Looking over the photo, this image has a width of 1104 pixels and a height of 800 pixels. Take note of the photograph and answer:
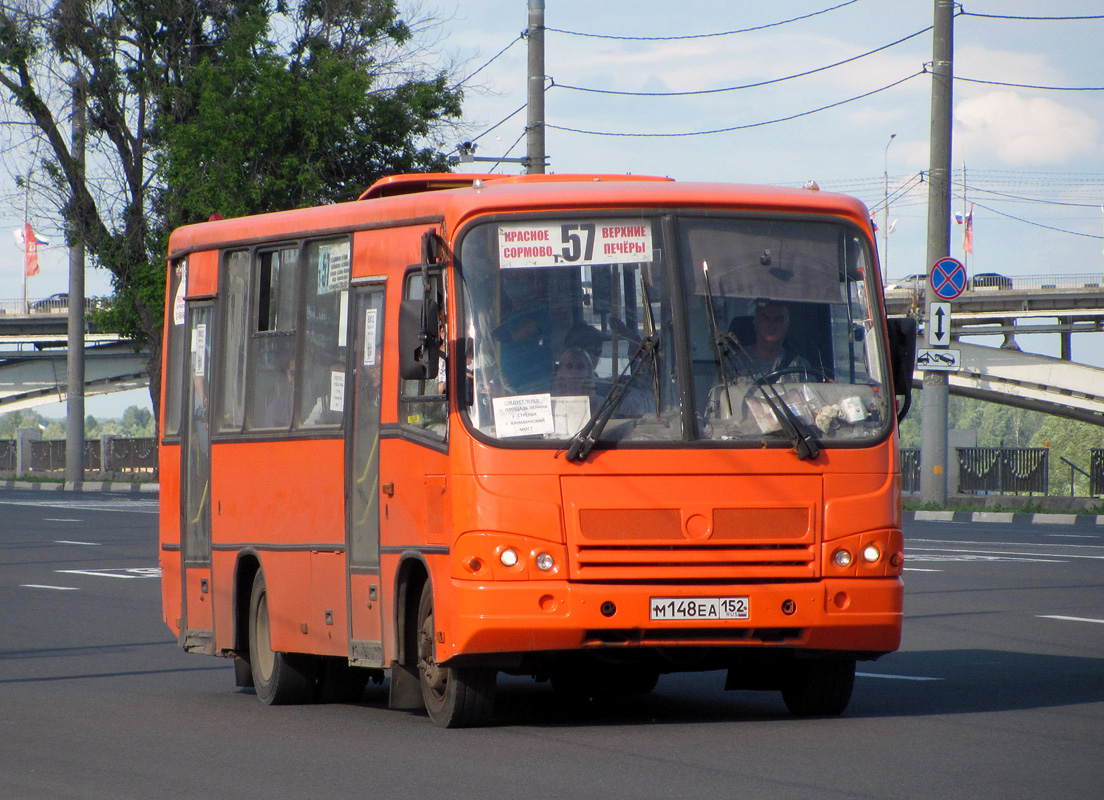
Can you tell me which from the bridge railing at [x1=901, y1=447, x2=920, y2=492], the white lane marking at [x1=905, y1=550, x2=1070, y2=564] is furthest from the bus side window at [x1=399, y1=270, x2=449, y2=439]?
the bridge railing at [x1=901, y1=447, x2=920, y2=492]

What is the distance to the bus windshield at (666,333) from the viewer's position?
7.91 meters

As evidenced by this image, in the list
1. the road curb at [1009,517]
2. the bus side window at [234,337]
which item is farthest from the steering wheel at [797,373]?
the road curb at [1009,517]

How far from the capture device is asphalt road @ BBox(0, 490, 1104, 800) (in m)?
6.57

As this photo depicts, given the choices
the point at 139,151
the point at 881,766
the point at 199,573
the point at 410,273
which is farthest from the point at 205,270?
the point at 139,151

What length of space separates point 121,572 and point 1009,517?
17640mm

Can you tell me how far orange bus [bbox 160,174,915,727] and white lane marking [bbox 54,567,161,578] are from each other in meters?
10.5

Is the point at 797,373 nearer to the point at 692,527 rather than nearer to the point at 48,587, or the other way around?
the point at 692,527

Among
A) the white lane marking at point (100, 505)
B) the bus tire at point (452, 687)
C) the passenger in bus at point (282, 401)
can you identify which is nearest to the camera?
the bus tire at point (452, 687)

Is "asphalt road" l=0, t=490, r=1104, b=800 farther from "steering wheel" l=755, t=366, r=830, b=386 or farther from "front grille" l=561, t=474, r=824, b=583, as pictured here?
"steering wheel" l=755, t=366, r=830, b=386

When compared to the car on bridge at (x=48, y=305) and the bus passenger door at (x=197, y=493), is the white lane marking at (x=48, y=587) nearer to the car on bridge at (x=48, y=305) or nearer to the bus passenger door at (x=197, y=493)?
the bus passenger door at (x=197, y=493)

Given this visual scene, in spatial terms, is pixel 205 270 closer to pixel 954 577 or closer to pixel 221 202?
pixel 954 577

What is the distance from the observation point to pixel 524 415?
7855 mm

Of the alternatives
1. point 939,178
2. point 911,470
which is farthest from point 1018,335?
point 939,178

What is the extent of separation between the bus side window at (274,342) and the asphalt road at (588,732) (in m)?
1.65
